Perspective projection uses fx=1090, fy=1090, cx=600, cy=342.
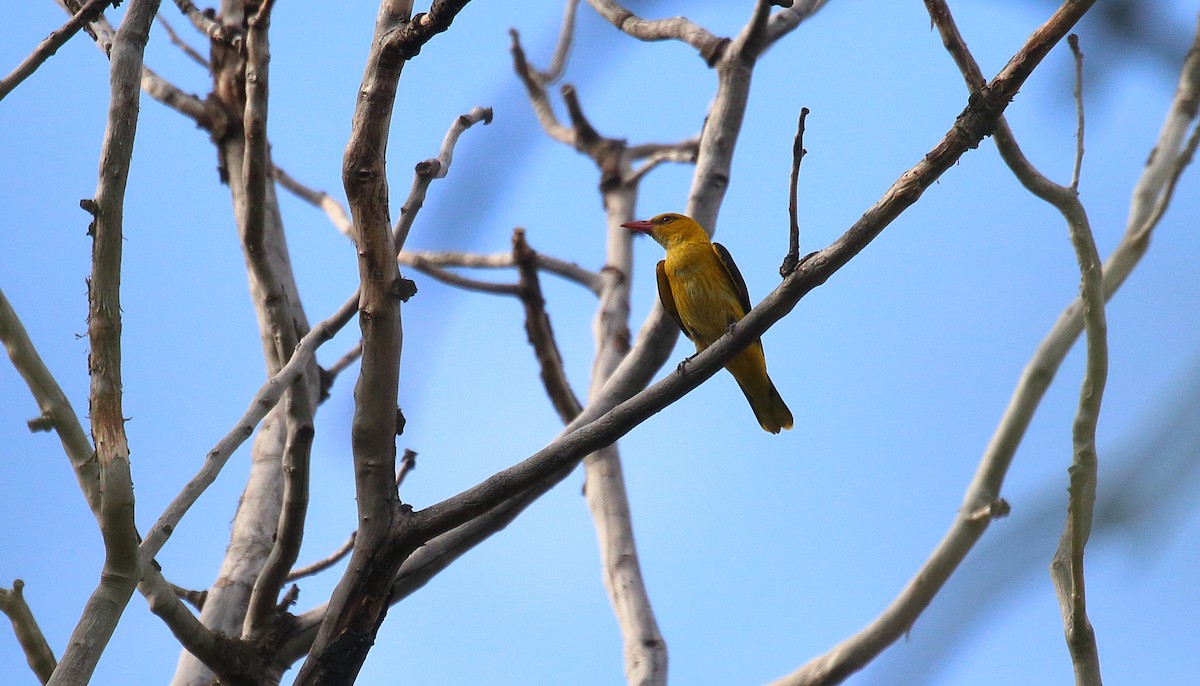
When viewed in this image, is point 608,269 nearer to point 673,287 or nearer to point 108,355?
point 673,287

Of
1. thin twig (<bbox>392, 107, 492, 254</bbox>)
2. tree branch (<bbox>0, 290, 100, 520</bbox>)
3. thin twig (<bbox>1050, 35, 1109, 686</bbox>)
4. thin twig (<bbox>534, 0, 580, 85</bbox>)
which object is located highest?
thin twig (<bbox>534, 0, 580, 85</bbox>)

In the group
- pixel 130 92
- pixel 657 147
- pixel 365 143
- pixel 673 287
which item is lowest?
pixel 365 143

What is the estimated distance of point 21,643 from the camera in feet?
11.4

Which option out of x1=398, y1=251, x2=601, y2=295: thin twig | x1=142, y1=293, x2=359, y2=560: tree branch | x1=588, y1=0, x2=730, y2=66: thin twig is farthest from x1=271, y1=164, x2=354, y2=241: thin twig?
x1=142, y1=293, x2=359, y2=560: tree branch

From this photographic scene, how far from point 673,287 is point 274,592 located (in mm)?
2893

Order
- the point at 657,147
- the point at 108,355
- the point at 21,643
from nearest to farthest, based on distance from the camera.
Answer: the point at 108,355 → the point at 21,643 → the point at 657,147

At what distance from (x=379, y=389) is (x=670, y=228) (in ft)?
12.4

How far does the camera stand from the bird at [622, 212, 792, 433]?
624cm

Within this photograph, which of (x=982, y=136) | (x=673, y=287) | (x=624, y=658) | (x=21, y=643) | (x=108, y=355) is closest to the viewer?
(x=982, y=136)

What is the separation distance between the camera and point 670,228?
689cm

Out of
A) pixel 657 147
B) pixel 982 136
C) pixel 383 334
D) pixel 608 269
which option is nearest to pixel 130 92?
pixel 383 334

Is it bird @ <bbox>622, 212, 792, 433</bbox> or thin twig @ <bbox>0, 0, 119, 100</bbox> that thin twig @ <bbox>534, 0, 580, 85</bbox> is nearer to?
bird @ <bbox>622, 212, 792, 433</bbox>

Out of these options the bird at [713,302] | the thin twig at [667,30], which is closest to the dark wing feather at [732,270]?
the bird at [713,302]

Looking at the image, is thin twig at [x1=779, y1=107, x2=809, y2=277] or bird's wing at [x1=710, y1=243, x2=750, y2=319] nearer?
thin twig at [x1=779, y1=107, x2=809, y2=277]
